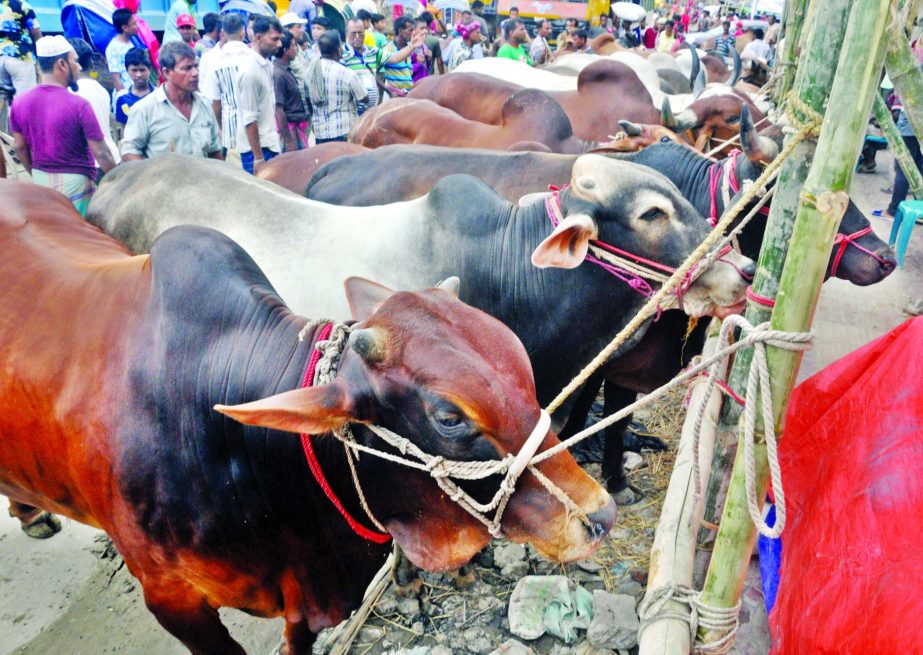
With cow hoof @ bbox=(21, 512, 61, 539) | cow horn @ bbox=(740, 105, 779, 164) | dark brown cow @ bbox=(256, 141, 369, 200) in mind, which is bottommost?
cow hoof @ bbox=(21, 512, 61, 539)

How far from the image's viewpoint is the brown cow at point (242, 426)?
1.69m

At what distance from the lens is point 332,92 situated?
25.0 ft

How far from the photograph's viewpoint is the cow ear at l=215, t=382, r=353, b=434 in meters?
1.56

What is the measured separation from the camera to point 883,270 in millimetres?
3066

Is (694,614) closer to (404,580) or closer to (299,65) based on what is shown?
(404,580)

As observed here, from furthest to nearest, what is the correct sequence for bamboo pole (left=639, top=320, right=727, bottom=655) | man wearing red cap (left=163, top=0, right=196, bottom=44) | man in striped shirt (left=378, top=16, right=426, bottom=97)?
man in striped shirt (left=378, top=16, right=426, bottom=97) → man wearing red cap (left=163, top=0, right=196, bottom=44) → bamboo pole (left=639, top=320, right=727, bottom=655)

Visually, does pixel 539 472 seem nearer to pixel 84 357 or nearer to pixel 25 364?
pixel 84 357

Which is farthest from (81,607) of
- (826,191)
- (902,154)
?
(902,154)

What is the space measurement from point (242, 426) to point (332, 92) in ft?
21.1

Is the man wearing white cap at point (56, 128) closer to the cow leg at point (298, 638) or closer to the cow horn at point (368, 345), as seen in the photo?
the cow leg at point (298, 638)

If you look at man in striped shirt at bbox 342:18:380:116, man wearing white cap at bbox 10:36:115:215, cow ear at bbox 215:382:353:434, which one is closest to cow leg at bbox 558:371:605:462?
cow ear at bbox 215:382:353:434

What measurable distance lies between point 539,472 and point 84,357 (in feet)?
5.04

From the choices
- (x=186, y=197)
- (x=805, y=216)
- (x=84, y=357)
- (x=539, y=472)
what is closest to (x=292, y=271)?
(x=186, y=197)

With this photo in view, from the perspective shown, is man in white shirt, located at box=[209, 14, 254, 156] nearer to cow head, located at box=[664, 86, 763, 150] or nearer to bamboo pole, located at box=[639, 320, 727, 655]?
cow head, located at box=[664, 86, 763, 150]
